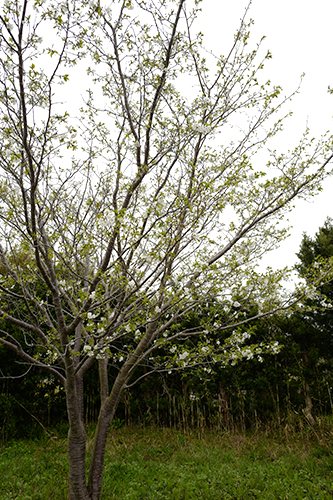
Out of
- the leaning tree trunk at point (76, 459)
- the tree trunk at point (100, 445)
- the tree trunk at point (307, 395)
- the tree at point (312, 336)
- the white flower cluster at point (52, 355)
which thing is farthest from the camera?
the tree at point (312, 336)

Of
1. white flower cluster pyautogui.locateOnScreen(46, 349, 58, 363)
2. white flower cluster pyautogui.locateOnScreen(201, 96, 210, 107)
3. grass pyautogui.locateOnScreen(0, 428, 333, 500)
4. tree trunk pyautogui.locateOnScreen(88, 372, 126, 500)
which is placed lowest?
grass pyautogui.locateOnScreen(0, 428, 333, 500)

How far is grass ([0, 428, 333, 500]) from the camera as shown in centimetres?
341

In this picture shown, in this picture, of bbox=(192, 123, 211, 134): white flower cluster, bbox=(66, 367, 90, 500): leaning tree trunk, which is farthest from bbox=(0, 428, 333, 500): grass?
bbox=(192, 123, 211, 134): white flower cluster

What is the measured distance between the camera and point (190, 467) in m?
4.17

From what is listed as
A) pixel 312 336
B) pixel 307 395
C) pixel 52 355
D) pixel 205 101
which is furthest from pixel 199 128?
pixel 307 395

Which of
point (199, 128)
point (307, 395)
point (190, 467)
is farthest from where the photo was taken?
point (307, 395)

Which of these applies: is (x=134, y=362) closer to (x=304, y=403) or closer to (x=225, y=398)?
(x=225, y=398)

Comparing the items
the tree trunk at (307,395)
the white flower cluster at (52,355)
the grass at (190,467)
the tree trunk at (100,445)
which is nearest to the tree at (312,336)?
the tree trunk at (307,395)

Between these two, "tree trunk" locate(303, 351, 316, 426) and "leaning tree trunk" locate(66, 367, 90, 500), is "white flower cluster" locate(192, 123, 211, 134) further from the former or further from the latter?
"tree trunk" locate(303, 351, 316, 426)

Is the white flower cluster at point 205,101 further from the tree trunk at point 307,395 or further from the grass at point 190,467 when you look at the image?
the tree trunk at point 307,395

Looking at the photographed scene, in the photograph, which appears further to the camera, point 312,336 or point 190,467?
point 312,336

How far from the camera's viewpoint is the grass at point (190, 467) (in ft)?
11.2

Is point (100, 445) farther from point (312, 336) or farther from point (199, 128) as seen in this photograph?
point (312, 336)

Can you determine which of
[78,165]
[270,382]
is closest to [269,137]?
[78,165]
